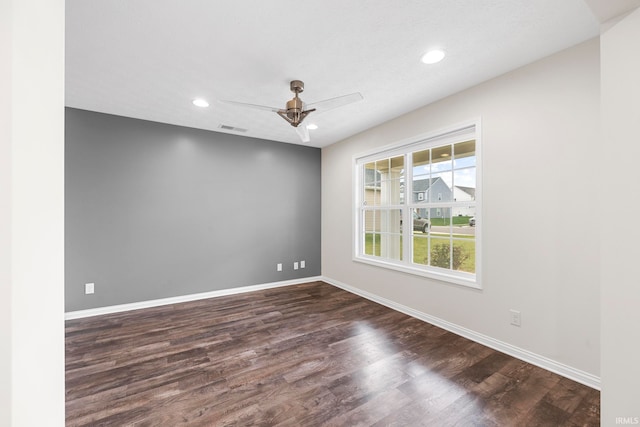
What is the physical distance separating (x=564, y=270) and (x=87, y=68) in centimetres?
448

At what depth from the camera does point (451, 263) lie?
119 inches

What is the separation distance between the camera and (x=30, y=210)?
23.1 inches

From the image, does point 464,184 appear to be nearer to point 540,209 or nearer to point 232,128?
point 540,209

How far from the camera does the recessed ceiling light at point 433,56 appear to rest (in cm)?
212

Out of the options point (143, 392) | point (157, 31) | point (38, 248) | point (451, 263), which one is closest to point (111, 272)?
point (143, 392)

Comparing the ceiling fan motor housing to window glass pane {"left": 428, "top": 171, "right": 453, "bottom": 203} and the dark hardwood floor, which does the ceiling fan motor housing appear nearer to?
window glass pane {"left": 428, "top": 171, "right": 453, "bottom": 203}

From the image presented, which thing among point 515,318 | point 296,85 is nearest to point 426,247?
point 515,318

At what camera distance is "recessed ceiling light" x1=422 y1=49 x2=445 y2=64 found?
2.12 m

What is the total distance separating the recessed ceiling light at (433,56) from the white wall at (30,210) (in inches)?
90.4

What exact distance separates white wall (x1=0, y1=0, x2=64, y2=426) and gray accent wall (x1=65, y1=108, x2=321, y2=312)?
132 inches

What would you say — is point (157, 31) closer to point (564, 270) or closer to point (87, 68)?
point (87, 68)

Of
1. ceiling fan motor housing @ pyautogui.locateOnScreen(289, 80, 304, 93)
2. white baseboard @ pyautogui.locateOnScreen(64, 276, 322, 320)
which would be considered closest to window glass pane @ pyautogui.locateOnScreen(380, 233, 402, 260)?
white baseboard @ pyautogui.locateOnScreen(64, 276, 322, 320)

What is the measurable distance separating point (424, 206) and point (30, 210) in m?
3.41

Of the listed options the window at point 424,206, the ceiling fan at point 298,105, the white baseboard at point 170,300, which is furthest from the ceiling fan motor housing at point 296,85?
the white baseboard at point 170,300
